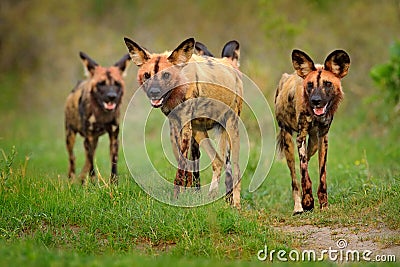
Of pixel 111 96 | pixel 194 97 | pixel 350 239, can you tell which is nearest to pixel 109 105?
pixel 111 96

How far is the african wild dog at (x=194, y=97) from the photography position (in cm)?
671

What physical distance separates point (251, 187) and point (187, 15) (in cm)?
1179

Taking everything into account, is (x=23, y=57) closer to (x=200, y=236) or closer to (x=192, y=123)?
(x=192, y=123)

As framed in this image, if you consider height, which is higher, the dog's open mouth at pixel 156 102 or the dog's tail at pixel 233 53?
the dog's tail at pixel 233 53

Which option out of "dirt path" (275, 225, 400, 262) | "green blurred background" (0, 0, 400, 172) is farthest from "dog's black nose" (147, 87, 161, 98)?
"green blurred background" (0, 0, 400, 172)

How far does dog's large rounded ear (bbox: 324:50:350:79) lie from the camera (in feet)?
21.6

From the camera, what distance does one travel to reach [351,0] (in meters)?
16.0

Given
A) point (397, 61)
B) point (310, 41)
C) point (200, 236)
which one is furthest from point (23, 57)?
point (200, 236)

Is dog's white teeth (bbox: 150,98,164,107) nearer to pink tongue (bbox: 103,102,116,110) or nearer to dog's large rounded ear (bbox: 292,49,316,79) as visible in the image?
dog's large rounded ear (bbox: 292,49,316,79)

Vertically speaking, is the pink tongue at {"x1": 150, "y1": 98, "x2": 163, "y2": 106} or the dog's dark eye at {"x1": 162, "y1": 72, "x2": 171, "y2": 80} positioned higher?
the dog's dark eye at {"x1": 162, "y1": 72, "x2": 171, "y2": 80}

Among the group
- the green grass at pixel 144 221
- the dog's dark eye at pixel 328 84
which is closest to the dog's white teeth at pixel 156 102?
the green grass at pixel 144 221

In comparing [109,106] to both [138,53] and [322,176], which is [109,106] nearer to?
[138,53]

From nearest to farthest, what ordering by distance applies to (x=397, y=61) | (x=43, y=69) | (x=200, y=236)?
(x=200, y=236) < (x=397, y=61) < (x=43, y=69)

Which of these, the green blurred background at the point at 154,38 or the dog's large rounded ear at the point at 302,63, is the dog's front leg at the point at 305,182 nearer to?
the dog's large rounded ear at the point at 302,63
